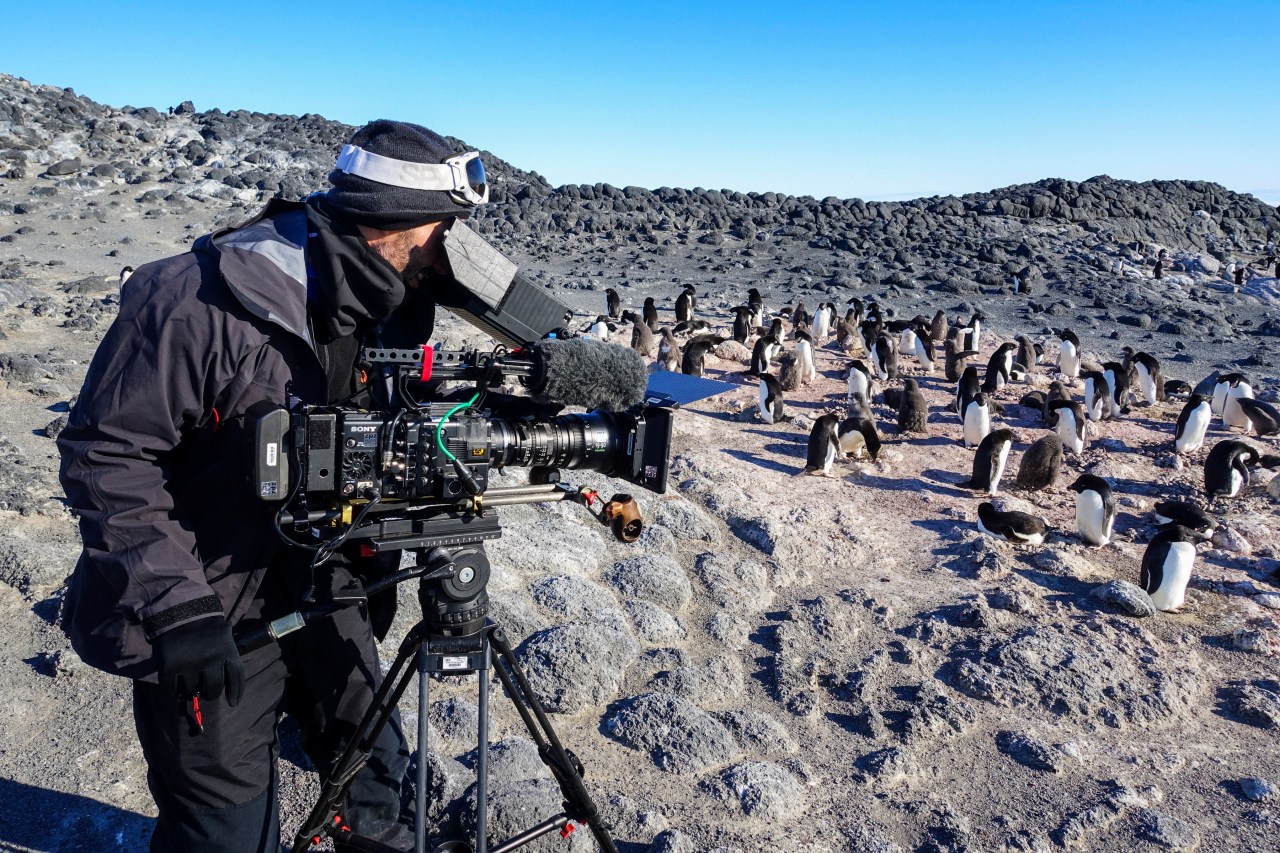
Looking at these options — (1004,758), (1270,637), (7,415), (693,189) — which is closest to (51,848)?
(1004,758)

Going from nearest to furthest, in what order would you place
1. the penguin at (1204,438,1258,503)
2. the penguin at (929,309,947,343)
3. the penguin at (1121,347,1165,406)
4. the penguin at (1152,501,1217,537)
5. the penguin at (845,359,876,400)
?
the penguin at (1152,501,1217,537), the penguin at (1204,438,1258,503), the penguin at (845,359,876,400), the penguin at (1121,347,1165,406), the penguin at (929,309,947,343)

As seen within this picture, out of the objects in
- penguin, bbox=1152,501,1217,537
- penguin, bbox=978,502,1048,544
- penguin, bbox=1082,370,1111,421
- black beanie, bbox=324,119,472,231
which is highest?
black beanie, bbox=324,119,472,231

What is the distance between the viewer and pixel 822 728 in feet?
12.3

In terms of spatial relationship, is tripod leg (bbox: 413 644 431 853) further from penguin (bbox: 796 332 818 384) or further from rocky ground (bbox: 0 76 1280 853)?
penguin (bbox: 796 332 818 384)

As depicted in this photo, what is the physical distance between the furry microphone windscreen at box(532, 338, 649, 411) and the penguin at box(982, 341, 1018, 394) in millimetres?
9081

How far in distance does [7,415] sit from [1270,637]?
7989 millimetres

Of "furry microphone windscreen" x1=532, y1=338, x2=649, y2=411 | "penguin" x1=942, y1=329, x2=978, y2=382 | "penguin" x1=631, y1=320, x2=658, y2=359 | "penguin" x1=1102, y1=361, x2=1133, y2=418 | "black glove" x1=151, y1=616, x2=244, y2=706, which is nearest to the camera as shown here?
"black glove" x1=151, y1=616, x2=244, y2=706

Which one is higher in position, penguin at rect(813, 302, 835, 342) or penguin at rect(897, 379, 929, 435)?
penguin at rect(813, 302, 835, 342)

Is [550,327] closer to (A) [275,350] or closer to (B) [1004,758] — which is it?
(A) [275,350]

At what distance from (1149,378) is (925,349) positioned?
2.80m

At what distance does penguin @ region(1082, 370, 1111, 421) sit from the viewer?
9.35 m

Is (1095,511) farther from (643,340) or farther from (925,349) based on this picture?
(643,340)

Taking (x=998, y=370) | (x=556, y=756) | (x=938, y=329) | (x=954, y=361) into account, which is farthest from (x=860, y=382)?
(x=556, y=756)

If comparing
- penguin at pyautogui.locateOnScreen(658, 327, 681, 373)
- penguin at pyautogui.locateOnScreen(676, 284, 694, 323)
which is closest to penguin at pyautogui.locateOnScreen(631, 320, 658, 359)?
penguin at pyautogui.locateOnScreen(658, 327, 681, 373)
